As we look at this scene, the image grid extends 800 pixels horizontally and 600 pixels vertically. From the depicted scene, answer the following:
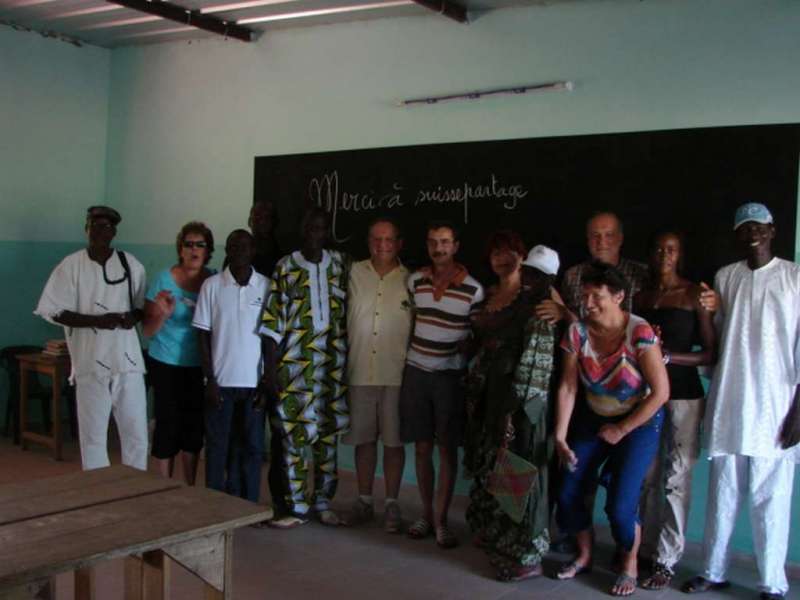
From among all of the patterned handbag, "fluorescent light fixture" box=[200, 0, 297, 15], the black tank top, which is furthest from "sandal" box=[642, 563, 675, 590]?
"fluorescent light fixture" box=[200, 0, 297, 15]

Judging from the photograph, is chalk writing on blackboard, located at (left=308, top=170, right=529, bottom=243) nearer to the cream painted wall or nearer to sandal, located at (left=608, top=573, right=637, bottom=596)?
the cream painted wall

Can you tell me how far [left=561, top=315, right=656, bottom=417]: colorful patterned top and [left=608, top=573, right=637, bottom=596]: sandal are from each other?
2.33 feet

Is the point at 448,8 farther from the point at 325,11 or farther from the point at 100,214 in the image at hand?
the point at 100,214

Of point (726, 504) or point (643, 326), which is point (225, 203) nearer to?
point (643, 326)

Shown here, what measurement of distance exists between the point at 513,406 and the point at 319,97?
2.73 meters

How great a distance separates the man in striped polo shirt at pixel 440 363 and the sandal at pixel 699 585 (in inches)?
42.1

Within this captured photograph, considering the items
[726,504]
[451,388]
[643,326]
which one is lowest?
[726,504]

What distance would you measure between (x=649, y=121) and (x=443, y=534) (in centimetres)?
229

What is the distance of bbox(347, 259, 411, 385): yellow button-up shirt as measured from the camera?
14.2 feet

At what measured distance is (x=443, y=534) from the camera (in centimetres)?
422

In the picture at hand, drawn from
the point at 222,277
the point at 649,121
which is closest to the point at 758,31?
the point at 649,121

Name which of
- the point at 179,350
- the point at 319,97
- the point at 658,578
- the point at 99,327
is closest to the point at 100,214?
the point at 99,327

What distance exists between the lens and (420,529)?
432 centimetres

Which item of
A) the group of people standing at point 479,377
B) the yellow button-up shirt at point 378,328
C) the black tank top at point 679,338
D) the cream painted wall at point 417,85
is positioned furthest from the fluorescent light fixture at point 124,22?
Answer: the black tank top at point 679,338
